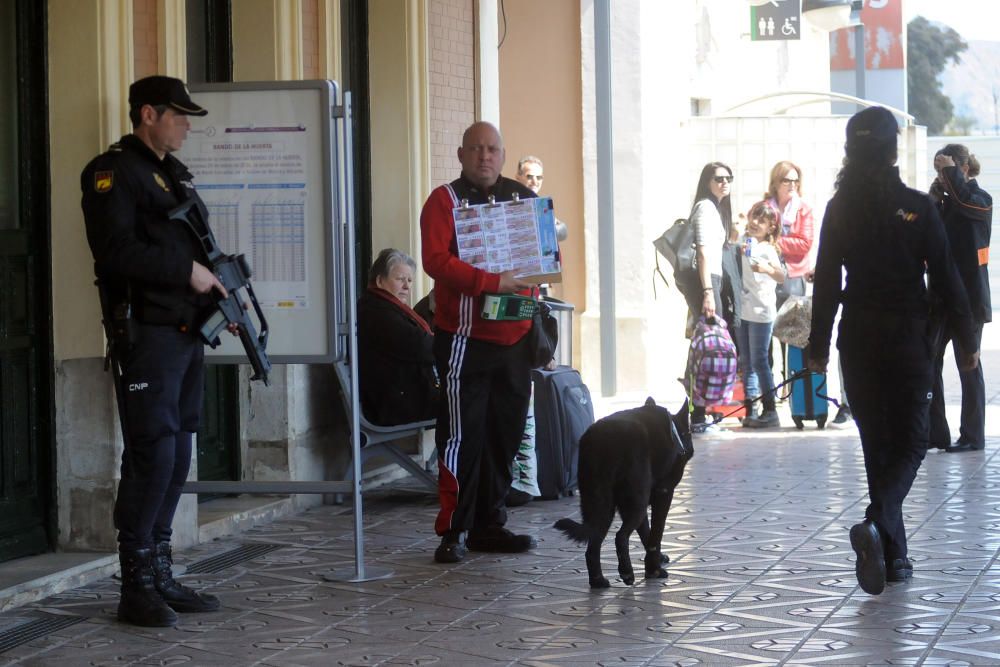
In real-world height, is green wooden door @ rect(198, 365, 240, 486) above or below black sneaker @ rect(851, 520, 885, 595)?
above

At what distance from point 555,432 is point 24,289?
321cm

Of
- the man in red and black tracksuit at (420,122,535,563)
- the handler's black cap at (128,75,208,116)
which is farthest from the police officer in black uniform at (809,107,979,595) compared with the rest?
the handler's black cap at (128,75,208,116)

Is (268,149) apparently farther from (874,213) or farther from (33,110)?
(874,213)

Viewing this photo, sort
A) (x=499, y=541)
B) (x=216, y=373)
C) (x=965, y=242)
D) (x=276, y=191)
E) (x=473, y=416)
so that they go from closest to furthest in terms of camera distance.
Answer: (x=276, y=191) → (x=473, y=416) → (x=499, y=541) → (x=216, y=373) → (x=965, y=242)

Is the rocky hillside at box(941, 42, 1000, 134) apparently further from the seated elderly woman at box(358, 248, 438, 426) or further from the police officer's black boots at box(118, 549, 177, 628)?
the police officer's black boots at box(118, 549, 177, 628)

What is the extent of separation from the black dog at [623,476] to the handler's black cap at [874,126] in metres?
1.37

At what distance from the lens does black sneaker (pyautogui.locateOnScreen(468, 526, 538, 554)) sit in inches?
274

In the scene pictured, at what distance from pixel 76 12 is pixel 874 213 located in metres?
3.49

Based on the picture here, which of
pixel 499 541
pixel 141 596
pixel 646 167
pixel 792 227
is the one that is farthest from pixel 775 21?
pixel 141 596

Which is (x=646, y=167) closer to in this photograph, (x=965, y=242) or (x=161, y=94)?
(x=965, y=242)

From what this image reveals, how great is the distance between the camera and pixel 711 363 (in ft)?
36.9

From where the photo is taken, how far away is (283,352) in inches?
262

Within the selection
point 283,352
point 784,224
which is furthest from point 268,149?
point 784,224

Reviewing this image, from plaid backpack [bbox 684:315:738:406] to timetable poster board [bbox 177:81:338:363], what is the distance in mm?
5190
